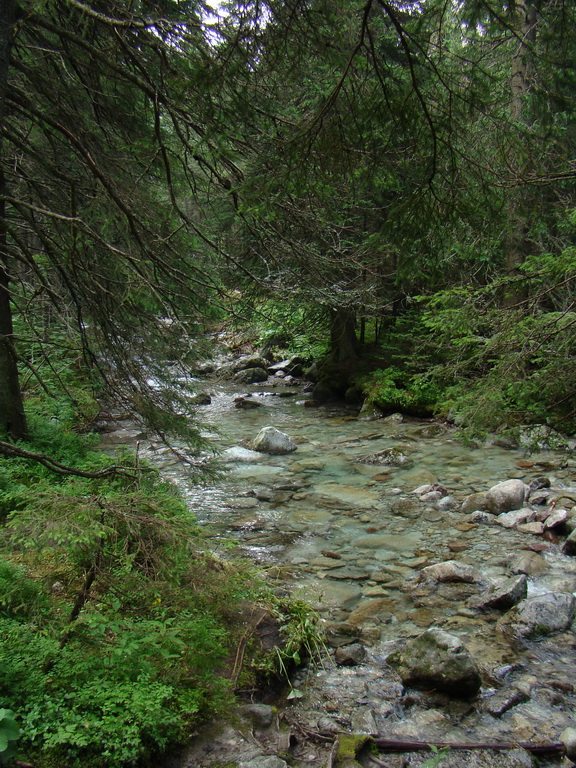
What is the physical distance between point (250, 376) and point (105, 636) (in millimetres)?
16297

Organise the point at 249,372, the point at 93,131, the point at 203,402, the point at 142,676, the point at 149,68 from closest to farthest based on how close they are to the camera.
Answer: the point at 142,676 < the point at 149,68 < the point at 93,131 < the point at 203,402 < the point at 249,372

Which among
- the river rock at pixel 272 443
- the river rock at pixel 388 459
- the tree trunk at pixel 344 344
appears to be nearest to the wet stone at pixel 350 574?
the river rock at pixel 388 459

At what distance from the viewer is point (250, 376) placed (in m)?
19.3

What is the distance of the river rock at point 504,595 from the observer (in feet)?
16.5

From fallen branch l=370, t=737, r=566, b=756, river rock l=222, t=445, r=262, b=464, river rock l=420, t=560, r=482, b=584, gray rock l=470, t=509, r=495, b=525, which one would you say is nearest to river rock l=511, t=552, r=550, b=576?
river rock l=420, t=560, r=482, b=584

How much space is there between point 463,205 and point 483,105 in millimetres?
609

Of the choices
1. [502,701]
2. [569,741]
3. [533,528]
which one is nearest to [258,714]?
[502,701]

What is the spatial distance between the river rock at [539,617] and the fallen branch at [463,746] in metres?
1.35

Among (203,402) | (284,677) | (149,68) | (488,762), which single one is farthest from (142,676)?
(203,402)

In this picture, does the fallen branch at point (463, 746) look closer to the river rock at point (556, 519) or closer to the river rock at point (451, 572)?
the river rock at point (451, 572)

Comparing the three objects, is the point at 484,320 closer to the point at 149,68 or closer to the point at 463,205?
the point at 463,205

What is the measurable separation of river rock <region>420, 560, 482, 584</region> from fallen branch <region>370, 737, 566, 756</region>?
2284 mm

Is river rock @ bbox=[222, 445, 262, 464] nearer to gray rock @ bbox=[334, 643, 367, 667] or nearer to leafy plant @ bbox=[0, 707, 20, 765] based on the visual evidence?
gray rock @ bbox=[334, 643, 367, 667]

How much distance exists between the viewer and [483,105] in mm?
3387
